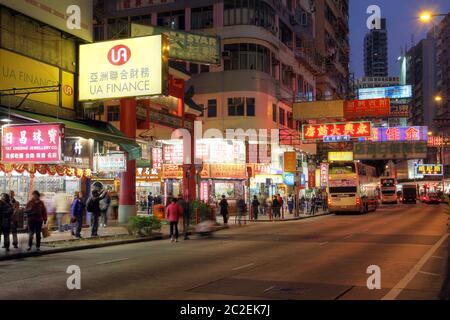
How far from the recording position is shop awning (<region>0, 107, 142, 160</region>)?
21569 mm

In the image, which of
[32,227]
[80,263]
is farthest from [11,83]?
[80,263]

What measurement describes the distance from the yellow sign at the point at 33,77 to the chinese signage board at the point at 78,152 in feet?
5.52

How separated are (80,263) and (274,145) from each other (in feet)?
117

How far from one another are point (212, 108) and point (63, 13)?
26.0 m

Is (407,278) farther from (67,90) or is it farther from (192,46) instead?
(192,46)

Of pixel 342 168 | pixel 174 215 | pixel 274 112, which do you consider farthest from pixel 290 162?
pixel 174 215

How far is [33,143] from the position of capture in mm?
20203

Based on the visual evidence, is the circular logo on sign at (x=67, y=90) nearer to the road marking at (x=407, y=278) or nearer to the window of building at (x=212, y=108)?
the road marking at (x=407, y=278)

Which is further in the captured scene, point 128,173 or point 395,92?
point 395,92

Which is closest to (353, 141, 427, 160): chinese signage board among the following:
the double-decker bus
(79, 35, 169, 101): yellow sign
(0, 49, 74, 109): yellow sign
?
the double-decker bus

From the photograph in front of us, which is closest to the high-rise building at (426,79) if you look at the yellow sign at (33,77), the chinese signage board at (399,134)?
the chinese signage board at (399,134)

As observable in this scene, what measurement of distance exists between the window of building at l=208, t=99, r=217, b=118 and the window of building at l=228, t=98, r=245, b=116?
132 cm

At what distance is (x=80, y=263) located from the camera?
15.9 meters
